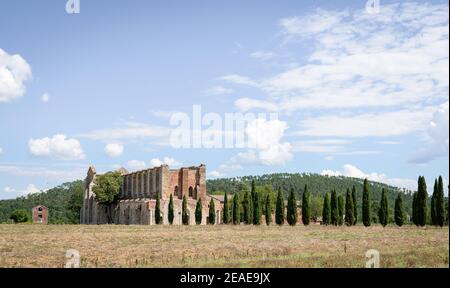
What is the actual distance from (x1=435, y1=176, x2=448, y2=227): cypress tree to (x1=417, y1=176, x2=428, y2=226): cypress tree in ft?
3.45

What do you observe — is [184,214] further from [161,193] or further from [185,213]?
[161,193]

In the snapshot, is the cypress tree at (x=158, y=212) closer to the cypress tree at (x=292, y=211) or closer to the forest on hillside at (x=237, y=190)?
the cypress tree at (x=292, y=211)

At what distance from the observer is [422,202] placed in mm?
47844

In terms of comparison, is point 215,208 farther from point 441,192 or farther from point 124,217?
point 441,192

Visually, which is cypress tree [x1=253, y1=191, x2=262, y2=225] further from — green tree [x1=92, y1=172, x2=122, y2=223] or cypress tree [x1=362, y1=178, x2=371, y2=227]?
green tree [x1=92, y1=172, x2=122, y2=223]

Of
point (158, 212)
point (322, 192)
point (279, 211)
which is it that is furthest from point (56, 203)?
point (279, 211)

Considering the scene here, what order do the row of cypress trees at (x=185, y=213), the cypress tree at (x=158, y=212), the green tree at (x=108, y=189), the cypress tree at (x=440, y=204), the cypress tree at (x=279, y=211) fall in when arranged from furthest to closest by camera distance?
the green tree at (x=108, y=189) < the cypress tree at (x=158, y=212) < the row of cypress trees at (x=185, y=213) < the cypress tree at (x=279, y=211) < the cypress tree at (x=440, y=204)

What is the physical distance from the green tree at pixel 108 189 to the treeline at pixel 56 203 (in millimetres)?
16204

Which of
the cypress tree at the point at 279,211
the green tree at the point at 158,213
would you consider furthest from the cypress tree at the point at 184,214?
the cypress tree at the point at 279,211

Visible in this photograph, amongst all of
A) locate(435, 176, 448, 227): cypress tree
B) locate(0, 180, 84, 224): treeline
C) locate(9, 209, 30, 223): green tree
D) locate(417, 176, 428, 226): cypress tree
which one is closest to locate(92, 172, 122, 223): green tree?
locate(9, 209, 30, 223): green tree

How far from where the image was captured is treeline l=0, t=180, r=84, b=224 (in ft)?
302

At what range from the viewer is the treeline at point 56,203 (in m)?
92.2
